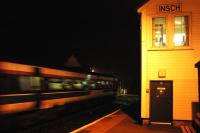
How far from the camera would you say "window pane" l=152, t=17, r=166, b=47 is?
57.5ft

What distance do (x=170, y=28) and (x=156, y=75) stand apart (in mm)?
2386

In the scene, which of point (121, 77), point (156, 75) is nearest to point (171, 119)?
point (156, 75)

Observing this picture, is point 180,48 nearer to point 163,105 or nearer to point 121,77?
point 163,105

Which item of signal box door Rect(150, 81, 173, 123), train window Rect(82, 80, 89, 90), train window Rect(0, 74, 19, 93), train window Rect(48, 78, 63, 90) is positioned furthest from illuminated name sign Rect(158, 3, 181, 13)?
train window Rect(82, 80, 89, 90)

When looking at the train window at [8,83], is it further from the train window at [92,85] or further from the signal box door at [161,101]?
the train window at [92,85]

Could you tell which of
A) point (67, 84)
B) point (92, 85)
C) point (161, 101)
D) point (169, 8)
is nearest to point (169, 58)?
point (161, 101)

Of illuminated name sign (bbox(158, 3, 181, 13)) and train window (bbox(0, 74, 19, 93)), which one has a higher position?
illuminated name sign (bbox(158, 3, 181, 13))

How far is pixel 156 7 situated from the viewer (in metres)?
17.4

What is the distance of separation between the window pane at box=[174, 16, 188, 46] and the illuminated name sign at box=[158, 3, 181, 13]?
427 mm

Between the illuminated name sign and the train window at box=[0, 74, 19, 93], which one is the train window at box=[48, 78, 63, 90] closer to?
the train window at box=[0, 74, 19, 93]

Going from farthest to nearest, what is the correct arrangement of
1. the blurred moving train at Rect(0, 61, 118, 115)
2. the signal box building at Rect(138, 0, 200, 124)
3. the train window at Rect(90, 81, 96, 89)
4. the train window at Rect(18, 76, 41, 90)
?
the train window at Rect(90, 81, 96, 89), the signal box building at Rect(138, 0, 200, 124), the train window at Rect(18, 76, 41, 90), the blurred moving train at Rect(0, 61, 118, 115)

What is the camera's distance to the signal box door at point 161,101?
17078mm

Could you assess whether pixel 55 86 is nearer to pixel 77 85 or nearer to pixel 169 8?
pixel 77 85

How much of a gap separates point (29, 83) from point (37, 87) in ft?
3.03
